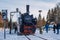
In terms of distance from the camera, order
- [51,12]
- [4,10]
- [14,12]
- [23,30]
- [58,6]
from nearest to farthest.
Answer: [4,10]
[23,30]
[14,12]
[58,6]
[51,12]

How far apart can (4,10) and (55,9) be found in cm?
9996

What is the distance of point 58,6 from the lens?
123 meters

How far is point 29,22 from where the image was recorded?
4688 centimetres

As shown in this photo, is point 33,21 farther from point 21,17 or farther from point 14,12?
point 14,12

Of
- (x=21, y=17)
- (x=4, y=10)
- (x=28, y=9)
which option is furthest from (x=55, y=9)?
(x=4, y=10)

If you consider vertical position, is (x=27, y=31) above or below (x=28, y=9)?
below

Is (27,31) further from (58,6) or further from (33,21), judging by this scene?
(58,6)

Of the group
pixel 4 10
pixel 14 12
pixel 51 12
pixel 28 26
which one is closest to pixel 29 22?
pixel 28 26

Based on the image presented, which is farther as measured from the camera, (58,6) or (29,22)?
(58,6)

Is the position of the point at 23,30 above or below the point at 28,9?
below

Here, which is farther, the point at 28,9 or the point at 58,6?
the point at 58,6

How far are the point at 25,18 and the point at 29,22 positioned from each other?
1.05m

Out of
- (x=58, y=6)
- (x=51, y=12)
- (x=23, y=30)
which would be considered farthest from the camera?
(x=51, y=12)

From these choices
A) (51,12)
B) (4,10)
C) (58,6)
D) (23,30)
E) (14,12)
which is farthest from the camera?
(51,12)
